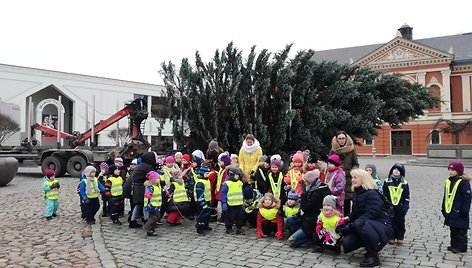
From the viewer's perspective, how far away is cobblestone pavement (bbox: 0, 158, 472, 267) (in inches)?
206

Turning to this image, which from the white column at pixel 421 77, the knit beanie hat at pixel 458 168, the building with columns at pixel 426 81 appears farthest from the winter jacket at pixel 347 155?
the white column at pixel 421 77

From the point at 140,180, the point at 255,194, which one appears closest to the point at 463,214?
the point at 255,194

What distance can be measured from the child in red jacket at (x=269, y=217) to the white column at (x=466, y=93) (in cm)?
4290

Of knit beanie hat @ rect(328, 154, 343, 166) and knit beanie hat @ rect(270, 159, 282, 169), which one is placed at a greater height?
knit beanie hat @ rect(328, 154, 343, 166)

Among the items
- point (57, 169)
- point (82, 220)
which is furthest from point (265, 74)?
point (57, 169)

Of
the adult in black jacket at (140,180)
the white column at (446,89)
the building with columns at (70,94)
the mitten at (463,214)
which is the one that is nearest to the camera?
the mitten at (463,214)

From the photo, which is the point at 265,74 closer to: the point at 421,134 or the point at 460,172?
the point at 460,172

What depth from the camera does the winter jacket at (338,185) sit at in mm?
5938

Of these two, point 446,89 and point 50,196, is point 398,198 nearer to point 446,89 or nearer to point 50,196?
point 50,196

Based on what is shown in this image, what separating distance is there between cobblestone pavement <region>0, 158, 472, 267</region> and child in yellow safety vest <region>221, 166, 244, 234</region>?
239 millimetres

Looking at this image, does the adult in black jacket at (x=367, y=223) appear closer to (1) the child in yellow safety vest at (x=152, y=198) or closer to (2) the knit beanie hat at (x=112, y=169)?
(1) the child in yellow safety vest at (x=152, y=198)

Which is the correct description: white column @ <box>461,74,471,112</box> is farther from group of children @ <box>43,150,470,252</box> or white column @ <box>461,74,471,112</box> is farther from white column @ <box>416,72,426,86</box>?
group of children @ <box>43,150,470,252</box>

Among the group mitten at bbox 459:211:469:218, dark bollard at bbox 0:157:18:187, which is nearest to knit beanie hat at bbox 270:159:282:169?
mitten at bbox 459:211:469:218

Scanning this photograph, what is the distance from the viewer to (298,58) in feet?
47.6
